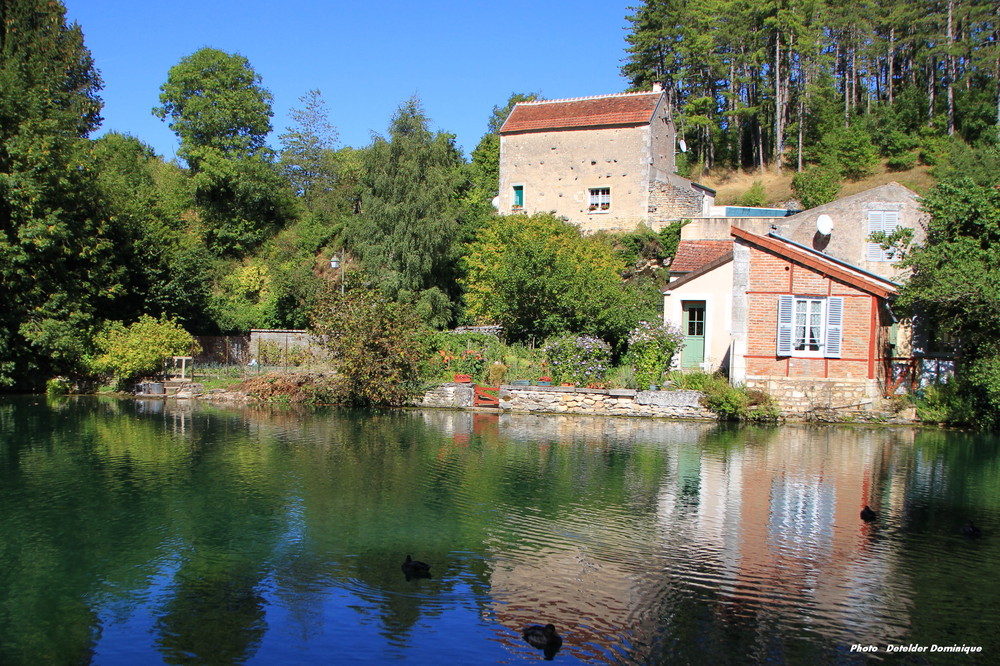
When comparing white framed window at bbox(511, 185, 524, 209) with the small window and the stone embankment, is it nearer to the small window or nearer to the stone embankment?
the small window

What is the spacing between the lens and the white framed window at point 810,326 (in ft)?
76.9

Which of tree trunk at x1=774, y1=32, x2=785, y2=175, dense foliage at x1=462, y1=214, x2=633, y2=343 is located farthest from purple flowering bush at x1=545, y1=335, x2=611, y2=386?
tree trunk at x1=774, y1=32, x2=785, y2=175

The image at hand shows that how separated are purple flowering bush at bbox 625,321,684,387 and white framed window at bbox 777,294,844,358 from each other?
11.3 ft

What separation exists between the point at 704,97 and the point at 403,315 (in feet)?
100

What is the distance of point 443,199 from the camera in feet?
117

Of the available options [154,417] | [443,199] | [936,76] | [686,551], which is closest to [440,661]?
[686,551]

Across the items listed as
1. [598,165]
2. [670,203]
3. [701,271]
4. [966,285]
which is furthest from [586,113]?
[966,285]

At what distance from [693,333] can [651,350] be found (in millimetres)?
3115

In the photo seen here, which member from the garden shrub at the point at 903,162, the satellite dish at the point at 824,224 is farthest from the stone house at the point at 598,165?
the garden shrub at the point at 903,162

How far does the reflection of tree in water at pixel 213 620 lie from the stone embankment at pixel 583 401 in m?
16.0

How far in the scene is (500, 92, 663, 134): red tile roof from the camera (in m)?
38.2

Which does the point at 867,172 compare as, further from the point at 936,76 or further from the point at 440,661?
the point at 440,661

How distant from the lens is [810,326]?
2366 cm

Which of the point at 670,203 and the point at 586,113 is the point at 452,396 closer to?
the point at 670,203
